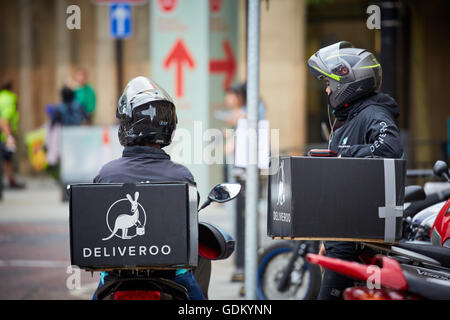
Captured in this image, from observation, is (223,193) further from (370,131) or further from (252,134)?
(252,134)

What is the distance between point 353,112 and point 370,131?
0.82 feet

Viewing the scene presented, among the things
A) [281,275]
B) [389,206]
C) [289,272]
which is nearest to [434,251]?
[389,206]

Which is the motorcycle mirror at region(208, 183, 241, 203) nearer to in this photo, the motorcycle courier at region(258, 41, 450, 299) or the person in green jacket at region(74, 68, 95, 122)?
the motorcycle courier at region(258, 41, 450, 299)

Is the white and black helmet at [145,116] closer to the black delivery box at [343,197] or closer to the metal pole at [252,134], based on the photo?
the black delivery box at [343,197]

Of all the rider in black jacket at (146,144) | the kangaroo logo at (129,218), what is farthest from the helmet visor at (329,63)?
the kangaroo logo at (129,218)

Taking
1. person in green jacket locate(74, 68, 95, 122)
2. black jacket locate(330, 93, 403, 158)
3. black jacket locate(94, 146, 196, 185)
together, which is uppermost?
person in green jacket locate(74, 68, 95, 122)

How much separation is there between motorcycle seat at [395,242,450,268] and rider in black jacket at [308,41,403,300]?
0.28m

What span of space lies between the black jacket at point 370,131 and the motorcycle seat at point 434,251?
49 centimetres

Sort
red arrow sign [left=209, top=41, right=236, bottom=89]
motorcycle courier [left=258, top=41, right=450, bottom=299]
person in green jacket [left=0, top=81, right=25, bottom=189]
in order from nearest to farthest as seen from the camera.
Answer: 1. motorcycle courier [left=258, top=41, right=450, bottom=299]
2. red arrow sign [left=209, top=41, right=236, bottom=89]
3. person in green jacket [left=0, top=81, right=25, bottom=189]

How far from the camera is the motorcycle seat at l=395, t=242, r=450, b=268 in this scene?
3.86 meters

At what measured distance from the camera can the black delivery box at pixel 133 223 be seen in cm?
342

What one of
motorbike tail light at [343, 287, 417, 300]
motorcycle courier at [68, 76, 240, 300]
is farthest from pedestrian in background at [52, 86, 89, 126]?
motorbike tail light at [343, 287, 417, 300]

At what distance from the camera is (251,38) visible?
4953mm
